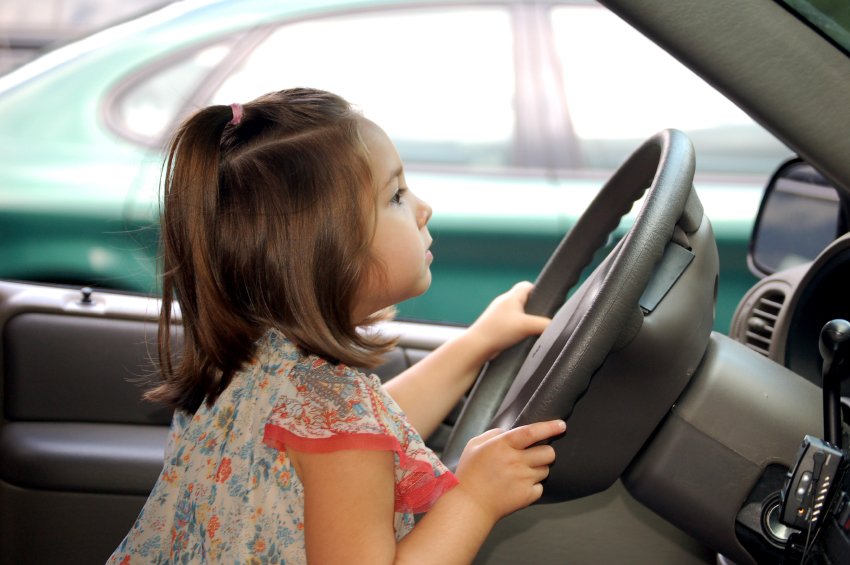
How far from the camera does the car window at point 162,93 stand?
1.76 m

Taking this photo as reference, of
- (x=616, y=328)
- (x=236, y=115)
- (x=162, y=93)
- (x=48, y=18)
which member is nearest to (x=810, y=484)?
(x=616, y=328)

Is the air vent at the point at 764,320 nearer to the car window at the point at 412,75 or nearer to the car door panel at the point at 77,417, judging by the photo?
the car door panel at the point at 77,417

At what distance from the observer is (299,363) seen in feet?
3.18

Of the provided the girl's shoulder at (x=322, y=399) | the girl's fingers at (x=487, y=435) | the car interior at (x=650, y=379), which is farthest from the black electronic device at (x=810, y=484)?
the girl's shoulder at (x=322, y=399)

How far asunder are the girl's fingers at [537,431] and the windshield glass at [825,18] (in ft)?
1.44

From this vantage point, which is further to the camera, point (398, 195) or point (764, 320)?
point (764, 320)

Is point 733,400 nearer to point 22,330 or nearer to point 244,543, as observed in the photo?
point 244,543

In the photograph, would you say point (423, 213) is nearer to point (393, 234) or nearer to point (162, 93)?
point (393, 234)


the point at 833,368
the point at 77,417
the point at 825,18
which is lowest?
the point at 77,417

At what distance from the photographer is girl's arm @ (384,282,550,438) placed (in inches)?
49.1

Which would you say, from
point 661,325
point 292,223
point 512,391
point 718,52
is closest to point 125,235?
point 292,223

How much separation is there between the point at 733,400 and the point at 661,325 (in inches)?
5.7

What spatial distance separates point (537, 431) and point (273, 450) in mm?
329

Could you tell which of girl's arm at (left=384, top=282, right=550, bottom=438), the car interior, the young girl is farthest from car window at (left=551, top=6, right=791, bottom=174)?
the young girl
